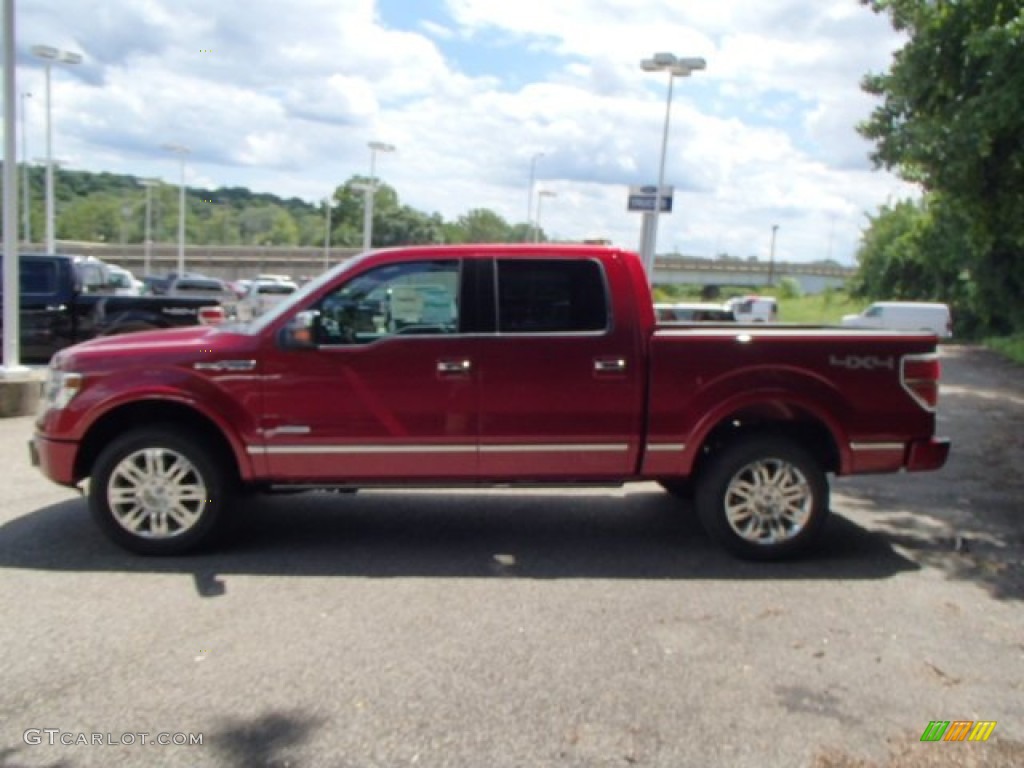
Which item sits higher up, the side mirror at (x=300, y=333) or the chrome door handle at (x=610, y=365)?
the side mirror at (x=300, y=333)

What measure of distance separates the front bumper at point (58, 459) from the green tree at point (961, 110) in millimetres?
10826

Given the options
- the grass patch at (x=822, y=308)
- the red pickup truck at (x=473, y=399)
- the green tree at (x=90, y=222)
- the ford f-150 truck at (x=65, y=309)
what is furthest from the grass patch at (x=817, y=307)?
the green tree at (x=90, y=222)

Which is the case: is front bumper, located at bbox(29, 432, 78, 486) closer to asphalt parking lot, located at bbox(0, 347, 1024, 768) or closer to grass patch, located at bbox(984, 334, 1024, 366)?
asphalt parking lot, located at bbox(0, 347, 1024, 768)

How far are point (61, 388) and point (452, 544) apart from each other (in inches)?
102

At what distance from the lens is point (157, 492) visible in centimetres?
541

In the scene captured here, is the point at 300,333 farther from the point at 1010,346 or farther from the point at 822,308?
the point at 822,308

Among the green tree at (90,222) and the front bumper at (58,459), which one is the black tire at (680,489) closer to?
the front bumper at (58,459)

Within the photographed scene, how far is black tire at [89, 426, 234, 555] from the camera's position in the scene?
538 centimetres

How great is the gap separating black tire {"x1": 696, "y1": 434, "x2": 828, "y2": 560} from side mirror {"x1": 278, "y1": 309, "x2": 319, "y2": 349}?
2604mm

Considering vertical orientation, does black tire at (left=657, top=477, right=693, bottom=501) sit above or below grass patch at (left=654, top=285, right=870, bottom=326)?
below

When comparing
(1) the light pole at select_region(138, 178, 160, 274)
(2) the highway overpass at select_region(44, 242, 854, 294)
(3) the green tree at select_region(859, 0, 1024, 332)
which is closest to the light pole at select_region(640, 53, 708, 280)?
(3) the green tree at select_region(859, 0, 1024, 332)

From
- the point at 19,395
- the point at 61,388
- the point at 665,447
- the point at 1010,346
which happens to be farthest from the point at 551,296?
the point at 1010,346

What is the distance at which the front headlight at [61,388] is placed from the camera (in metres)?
5.36

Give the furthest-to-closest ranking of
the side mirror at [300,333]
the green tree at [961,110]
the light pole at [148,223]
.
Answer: the light pole at [148,223] < the green tree at [961,110] < the side mirror at [300,333]
